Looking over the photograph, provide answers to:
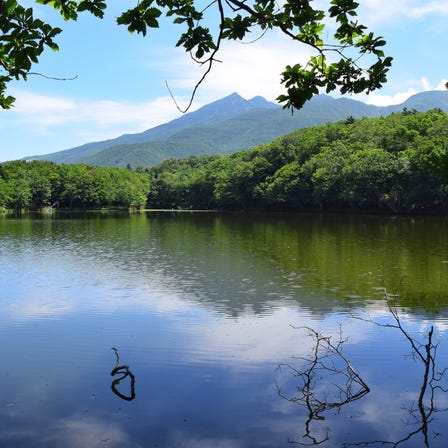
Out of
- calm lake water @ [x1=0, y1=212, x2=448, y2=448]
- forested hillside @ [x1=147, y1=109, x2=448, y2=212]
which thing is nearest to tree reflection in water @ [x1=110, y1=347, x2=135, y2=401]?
calm lake water @ [x1=0, y1=212, x2=448, y2=448]

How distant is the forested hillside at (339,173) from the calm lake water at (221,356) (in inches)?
1432

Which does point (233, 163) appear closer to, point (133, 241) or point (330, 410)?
point (133, 241)

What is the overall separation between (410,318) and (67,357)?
892cm

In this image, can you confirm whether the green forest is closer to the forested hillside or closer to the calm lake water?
the forested hillside

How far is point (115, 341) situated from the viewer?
11695mm

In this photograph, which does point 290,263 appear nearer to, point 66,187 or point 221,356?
point 221,356

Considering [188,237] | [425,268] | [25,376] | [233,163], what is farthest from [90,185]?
[25,376]

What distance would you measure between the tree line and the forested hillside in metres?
15.0

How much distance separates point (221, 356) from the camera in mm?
10406

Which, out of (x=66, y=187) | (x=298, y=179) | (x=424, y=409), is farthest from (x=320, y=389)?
(x=66, y=187)

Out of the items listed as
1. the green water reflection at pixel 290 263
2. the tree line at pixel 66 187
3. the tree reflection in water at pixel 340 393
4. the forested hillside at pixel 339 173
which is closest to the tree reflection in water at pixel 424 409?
the tree reflection in water at pixel 340 393

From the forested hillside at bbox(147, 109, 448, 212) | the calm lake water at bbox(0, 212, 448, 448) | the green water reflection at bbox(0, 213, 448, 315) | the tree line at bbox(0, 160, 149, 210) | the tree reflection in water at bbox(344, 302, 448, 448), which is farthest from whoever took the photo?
the tree line at bbox(0, 160, 149, 210)

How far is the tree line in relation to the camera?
11075 centimetres

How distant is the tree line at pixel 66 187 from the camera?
11075cm
